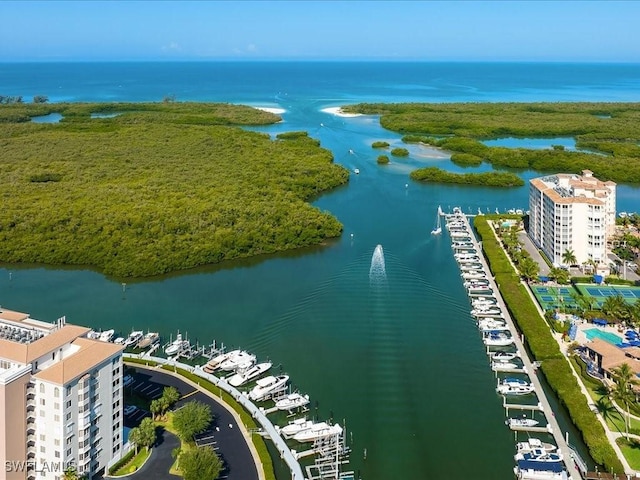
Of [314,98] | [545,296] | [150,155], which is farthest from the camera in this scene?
[314,98]

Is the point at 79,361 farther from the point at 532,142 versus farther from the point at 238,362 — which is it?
the point at 532,142

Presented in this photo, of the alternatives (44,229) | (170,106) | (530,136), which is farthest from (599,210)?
(170,106)

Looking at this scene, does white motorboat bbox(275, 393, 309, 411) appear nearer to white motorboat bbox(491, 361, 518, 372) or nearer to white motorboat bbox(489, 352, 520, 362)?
white motorboat bbox(491, 361, 518, 372)

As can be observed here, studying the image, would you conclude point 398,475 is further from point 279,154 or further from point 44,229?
point 279,154

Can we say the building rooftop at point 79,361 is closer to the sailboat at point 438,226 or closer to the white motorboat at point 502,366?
→ the white motorboat at point 502,366

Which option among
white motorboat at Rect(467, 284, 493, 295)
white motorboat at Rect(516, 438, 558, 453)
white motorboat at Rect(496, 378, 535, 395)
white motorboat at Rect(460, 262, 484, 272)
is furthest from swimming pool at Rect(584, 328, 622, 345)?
white motorboat at Rect(460, 262, 484, 272)

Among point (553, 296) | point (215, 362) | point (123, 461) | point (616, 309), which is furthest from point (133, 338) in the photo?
point (616, 309)
